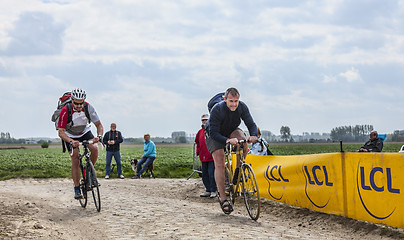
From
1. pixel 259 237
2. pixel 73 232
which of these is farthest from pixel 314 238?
pixel 73 232

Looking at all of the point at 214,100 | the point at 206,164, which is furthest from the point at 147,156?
the point at 214,100

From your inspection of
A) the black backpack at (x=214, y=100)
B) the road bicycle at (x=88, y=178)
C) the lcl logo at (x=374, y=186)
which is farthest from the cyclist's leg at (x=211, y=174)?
the lcl logo at (x=374, y=186)

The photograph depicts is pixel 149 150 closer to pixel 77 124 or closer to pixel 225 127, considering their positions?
pixel 77 124

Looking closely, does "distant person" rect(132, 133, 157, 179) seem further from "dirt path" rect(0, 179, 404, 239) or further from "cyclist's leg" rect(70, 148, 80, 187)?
"cyclist's leg" rect(70, 148, 80, 187)

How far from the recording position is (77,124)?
31.8 ft

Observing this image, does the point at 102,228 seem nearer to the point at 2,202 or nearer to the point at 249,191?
the point at 249,191

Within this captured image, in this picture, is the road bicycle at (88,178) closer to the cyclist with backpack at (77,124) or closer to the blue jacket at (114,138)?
the cyclist with backpack at (77,124)

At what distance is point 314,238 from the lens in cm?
719

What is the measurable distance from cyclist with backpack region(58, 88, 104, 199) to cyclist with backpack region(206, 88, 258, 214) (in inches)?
97.3

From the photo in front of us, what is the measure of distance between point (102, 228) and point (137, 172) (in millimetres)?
12666

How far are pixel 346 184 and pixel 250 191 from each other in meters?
1.68

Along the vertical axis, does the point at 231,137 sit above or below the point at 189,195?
above

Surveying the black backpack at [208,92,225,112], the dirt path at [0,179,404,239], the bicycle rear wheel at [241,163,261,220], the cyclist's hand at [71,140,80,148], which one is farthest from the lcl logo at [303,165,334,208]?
the cyclist's hand at [71,140,80,148]

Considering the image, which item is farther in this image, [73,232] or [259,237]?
[73,232]
